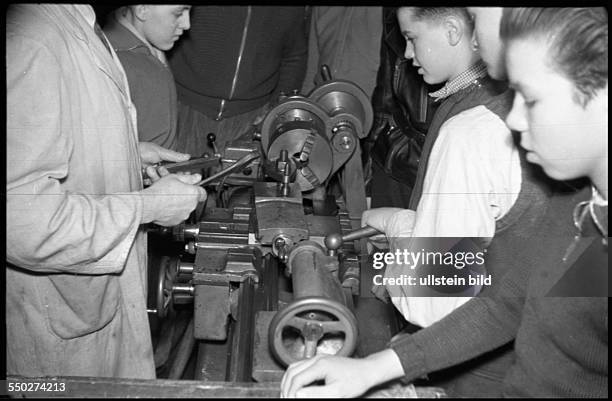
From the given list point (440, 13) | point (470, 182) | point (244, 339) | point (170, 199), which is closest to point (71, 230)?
point (170, 199)

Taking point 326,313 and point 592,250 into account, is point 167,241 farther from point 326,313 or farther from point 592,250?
point 592,250

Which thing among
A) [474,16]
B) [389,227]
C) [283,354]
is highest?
[474,16]

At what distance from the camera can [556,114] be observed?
2.56ft

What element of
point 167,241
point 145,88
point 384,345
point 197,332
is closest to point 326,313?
point 384,345

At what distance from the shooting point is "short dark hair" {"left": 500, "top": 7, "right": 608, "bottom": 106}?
2.48 feet

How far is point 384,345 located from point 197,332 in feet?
1.41

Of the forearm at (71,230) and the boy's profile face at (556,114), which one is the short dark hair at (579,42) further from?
the forearm at (71,230)

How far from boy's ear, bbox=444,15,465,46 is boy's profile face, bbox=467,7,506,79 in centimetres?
16

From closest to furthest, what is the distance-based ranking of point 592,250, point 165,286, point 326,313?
point 592,250 < point 326,313 < point 165,286

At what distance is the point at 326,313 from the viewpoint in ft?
3.11

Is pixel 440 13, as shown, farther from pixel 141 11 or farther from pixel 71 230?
pixel 141 11

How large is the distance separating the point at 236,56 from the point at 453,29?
4.17 feet

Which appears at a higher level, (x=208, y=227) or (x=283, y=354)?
(x=208, y=227)

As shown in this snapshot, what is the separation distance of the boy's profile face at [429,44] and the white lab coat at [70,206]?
62 cm
